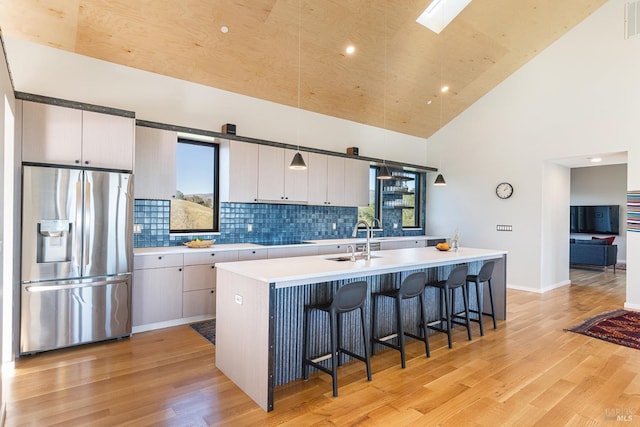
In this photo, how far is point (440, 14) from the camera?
4844mm

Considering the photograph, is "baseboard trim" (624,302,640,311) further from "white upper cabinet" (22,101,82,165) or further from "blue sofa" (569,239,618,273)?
"white upper cabinet" (22,101,82,165)

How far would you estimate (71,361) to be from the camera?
122 inches

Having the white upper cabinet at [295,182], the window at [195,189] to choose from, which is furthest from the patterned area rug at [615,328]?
the window at [195,189]

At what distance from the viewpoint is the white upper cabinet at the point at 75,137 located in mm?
3166

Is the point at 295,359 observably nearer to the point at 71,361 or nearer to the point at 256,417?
the point at 256,417

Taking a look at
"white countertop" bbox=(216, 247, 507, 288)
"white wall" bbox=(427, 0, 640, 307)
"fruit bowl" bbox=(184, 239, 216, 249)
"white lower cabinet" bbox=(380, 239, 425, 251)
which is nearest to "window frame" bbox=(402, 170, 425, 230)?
"white wall" bbox=(427, 0, 640, 307)

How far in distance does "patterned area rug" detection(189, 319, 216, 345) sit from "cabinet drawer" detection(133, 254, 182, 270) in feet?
2.43

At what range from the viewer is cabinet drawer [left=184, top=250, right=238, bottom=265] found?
4121 millimetres

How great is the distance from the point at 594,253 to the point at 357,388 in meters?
8.22

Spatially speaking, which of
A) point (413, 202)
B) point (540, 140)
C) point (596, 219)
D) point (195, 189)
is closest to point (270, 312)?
point (195, 189)

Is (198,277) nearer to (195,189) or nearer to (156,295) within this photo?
(156,295)

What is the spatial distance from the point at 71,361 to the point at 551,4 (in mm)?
7255

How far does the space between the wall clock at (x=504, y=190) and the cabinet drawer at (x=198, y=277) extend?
17.6 ft

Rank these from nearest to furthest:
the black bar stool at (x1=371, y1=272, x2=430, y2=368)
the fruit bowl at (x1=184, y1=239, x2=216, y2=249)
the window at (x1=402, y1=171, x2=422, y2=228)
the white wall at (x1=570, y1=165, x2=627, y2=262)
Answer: the black bar stool at (x1=371, y1=272, x2=430, y2=368), the fruit bowl at (x1=184, y1=239, x2=216, y2=249), the window at (x1=402, y1=171, x2=422, y2=228), the white wall at (x1=570, y1=165, x2=627, y2=262)
